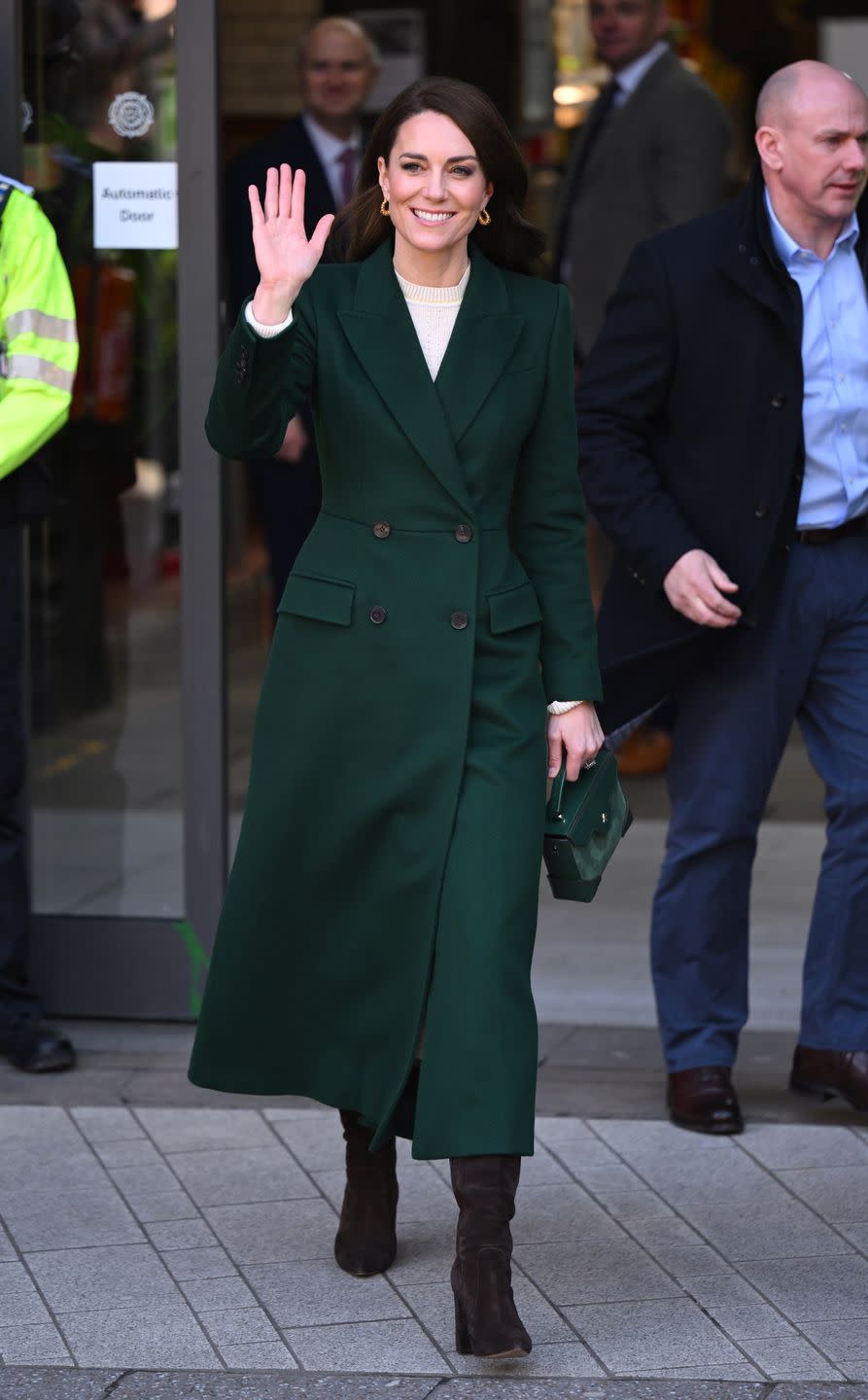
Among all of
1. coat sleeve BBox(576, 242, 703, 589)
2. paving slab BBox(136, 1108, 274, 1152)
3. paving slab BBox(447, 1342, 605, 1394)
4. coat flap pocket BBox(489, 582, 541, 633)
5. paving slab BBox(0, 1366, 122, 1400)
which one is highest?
coat sleeve BBox(576, 242, 703, 589)

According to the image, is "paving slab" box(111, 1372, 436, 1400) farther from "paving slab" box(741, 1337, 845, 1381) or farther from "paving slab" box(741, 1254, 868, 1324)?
"paving slab" box(741, 1254, 868, 1324)

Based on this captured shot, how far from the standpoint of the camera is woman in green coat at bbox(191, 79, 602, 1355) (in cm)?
377

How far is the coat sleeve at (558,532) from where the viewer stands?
396 cm

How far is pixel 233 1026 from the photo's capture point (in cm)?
397

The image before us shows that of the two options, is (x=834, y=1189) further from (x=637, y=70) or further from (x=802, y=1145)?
(x=637, y=70)

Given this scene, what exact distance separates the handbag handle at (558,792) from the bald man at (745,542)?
803 mm

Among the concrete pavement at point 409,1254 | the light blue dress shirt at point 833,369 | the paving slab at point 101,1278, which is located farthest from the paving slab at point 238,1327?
the light blue dress shirt at point 833,369

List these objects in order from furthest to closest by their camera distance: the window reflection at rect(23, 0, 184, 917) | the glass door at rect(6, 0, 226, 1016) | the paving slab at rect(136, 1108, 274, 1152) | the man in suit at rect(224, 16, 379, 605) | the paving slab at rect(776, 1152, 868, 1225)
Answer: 1. the man in suit at rect(224, 16, 379, 605)
2. the window reflection at rect(23, 0, 184, 917)
3. the glass door at rect(6, 0, 226, 1016)
4. the paving slab at rect(136, 1108, 274, 1152)
5. the paving slab at rect(776, 1152, 868, 1225)

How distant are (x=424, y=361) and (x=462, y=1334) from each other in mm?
1479

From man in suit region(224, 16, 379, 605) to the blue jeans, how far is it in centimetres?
209

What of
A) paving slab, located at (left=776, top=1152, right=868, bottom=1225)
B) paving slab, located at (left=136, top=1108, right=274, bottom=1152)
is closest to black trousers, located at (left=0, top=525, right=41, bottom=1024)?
paving slab, located at (left=136, top=1108, right=274, bottom=1152)

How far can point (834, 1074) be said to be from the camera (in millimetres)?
4930

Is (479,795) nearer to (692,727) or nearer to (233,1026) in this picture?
(233,1026)

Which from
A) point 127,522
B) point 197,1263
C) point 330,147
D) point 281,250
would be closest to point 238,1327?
point 197,1263
